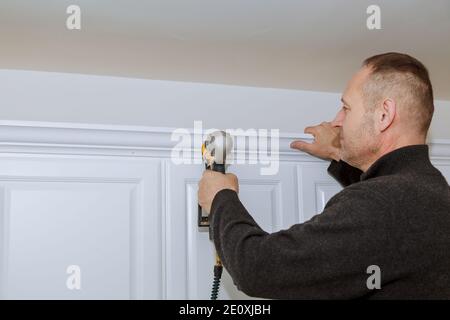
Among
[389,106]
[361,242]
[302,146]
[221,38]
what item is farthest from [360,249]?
Answer: [221,38]

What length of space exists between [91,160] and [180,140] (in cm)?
20

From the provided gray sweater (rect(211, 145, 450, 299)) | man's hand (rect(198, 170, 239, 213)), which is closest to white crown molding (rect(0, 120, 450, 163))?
man's hand (rect(198, 170, 239, 213))

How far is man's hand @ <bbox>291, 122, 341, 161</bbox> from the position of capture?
128 cm

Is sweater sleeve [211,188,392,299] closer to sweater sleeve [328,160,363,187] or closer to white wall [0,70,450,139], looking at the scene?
sweater sleeve [328,160,363,187]

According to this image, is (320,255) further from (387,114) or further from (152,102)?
(152,102)

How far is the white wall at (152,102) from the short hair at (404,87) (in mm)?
803

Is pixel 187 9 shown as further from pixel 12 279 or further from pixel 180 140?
pixel 12 279

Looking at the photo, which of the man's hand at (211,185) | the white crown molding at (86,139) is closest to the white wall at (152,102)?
the white crown molding at (86,139)

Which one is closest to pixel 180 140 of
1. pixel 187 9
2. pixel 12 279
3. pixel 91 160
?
pixel 91 160

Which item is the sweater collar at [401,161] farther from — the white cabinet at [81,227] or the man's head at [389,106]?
the white cabinet at [81,227]

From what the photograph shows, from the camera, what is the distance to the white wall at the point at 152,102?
1.68 metres

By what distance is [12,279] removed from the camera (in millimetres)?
1087

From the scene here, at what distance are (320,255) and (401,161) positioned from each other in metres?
0.27

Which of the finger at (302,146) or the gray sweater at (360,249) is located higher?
the finger at (302,146)
